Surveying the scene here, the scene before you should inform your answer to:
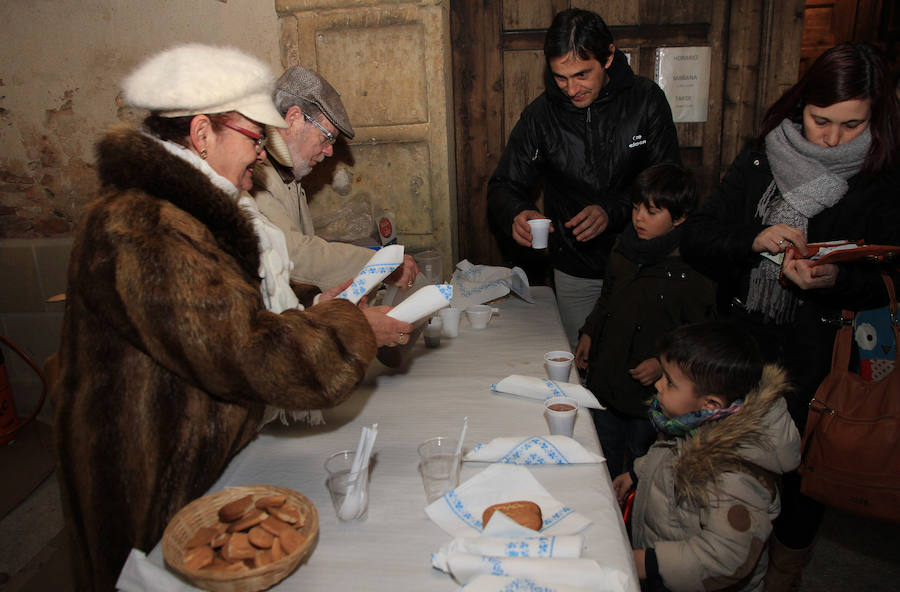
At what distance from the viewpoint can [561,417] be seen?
1621mm

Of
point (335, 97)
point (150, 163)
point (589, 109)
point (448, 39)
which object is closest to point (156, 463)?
point (150, 163)

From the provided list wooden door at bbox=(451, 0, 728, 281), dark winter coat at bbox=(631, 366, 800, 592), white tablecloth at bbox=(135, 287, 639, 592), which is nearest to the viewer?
white tablecloth at bbox=(135, 287, 639, 592)

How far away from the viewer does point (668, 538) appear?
1.58 metres

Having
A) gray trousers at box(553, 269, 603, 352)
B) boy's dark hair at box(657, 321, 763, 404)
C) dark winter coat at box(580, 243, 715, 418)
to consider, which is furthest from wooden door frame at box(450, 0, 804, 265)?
boy's dark hair at box(657, 321, 763, 404)

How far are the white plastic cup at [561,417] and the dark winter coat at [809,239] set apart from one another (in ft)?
3.11

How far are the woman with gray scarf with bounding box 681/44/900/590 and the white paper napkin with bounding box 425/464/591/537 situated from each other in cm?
122

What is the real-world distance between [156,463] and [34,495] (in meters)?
2.67

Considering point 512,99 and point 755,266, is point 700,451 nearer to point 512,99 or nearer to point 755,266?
point 755,266

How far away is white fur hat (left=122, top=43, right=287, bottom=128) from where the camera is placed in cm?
148

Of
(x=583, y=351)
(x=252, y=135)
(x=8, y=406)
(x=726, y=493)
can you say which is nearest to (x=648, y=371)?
(x=583, y=351)

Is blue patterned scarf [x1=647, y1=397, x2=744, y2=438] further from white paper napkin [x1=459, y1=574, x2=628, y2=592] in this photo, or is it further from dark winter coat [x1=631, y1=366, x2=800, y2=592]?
white paper napkin [x1=459, y1=574, x2=628, y2=592]

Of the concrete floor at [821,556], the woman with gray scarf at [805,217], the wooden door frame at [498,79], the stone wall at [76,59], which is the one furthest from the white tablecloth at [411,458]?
the stone wall at [76,59]

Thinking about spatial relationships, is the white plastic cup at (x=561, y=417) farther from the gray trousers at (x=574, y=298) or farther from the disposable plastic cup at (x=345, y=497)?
the gray trousers at (x=574, y=298)

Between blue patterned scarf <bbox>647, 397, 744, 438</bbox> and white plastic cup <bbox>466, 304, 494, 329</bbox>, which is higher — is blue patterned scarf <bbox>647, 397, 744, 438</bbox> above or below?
above
